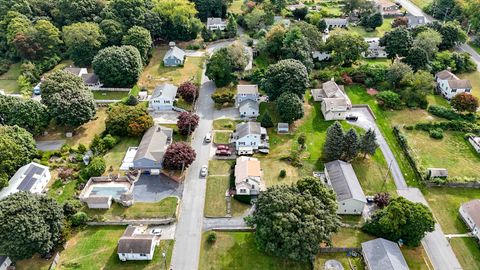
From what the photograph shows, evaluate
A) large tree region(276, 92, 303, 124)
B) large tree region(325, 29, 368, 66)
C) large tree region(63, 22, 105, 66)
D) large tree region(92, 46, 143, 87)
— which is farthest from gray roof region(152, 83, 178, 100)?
large tree region(325, 29, 368, 66)

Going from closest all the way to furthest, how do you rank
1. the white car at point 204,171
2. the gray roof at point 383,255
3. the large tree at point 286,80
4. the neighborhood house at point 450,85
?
the gray roof at point 383,255 < the white car at point 204,171 < the large tree at point 286,80 < the neighborhood house at point 450,85

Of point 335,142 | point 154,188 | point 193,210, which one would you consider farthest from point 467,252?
point 154,188

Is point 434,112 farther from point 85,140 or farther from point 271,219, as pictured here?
point 85,140

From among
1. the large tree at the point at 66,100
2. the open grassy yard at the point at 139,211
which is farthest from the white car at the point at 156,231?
the large tree at the point at 66,100

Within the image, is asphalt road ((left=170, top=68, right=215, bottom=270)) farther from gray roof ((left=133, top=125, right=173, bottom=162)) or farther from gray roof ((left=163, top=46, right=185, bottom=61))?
gray roof ((left=163, top=46, right=185, bottom=61))

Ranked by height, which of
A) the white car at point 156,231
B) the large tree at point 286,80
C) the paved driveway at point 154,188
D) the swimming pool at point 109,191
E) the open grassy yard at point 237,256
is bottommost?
the open grassy yard at point 237,256

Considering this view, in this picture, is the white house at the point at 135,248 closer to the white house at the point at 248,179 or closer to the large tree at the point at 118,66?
the white house at the point at 248,179
